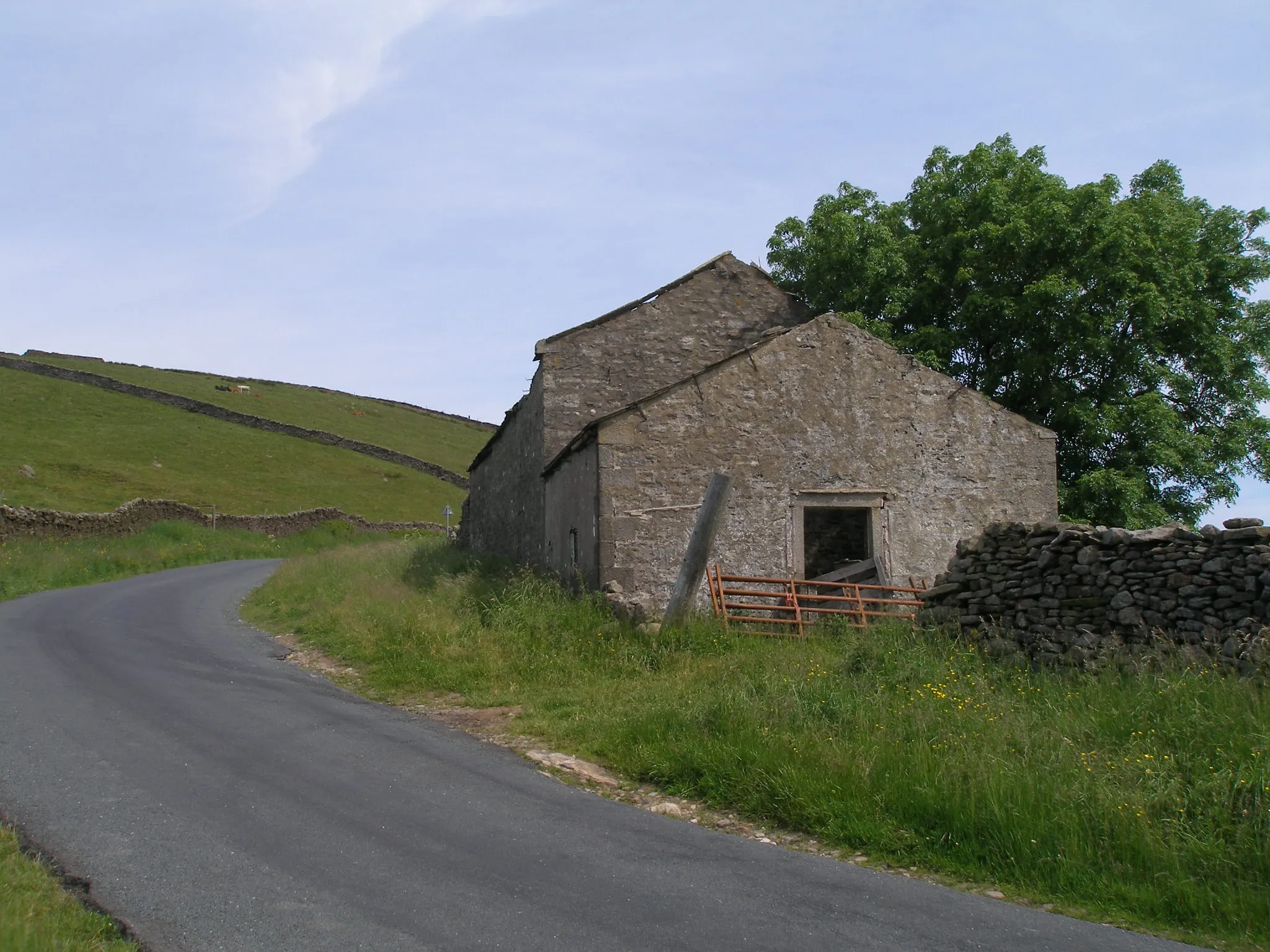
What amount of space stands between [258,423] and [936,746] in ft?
195

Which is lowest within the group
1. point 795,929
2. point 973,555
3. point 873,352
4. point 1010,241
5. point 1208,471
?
point 795,929

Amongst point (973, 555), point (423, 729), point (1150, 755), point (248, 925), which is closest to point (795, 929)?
point (248, 925)

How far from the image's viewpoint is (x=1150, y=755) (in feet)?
21.1

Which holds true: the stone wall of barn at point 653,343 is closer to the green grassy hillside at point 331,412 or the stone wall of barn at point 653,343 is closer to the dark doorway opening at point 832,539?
the dark doorway opening at point 832,539

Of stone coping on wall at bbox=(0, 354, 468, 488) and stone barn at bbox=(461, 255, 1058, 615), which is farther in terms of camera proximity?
stone coping on wall at bbox=(0, 354, 468, 488)

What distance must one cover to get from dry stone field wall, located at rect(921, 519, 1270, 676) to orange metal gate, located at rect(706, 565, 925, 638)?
1.77m

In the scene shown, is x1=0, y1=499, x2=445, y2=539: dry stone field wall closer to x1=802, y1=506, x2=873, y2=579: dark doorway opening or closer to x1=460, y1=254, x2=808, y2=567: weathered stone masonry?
x1=460, y1=254, x2=808, y2=567: weathered stone masonry

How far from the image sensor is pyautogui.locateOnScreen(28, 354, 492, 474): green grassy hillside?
2579 inches

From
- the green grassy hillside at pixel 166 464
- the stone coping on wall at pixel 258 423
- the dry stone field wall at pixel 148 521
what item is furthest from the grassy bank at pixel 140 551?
the stone coping on wall at pixel 258 423

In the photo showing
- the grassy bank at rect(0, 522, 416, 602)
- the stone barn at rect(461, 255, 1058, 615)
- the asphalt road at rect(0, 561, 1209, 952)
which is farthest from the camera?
the grassy bank at rect(0, 522, 416, 602)

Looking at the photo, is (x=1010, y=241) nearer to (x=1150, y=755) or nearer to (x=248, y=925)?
(x=1150, y=755)

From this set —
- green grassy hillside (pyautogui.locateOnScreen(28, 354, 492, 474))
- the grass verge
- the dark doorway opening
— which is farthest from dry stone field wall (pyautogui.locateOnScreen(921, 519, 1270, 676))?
green grassy hillside (pyautogui.locateOnScreen(28, 354, 492, 474))

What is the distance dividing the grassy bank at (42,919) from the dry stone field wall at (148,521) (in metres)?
25.3

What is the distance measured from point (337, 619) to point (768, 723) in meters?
9.06
